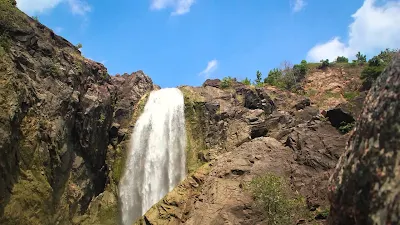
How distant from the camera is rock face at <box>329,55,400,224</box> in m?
7.66

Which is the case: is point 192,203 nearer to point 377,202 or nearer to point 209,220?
point 209,220

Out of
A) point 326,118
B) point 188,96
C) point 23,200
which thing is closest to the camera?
point 23,200

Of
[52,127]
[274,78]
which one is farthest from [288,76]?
[52,127]

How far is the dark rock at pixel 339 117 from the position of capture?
41094mm

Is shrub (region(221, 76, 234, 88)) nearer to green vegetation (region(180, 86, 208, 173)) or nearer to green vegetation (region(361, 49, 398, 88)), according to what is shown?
green vegetation (region(180, 86, 208, 173))

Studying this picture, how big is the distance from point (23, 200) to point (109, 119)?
937 inches

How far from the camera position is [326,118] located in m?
44.9

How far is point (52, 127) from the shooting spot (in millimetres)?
39250

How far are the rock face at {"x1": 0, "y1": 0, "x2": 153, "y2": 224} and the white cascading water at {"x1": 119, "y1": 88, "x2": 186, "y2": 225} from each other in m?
2.46

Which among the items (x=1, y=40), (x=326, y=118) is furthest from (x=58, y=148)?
(x=326, y=118)

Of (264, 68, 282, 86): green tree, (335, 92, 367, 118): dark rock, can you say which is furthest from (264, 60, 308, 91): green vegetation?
(335, 92, 367, 118): dark rock

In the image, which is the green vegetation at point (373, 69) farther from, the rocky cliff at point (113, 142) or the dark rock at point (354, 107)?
the dark rock at point (354, 107)

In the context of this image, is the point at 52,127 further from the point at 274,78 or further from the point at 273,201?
the point at 274,78

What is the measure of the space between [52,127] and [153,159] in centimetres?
1464
